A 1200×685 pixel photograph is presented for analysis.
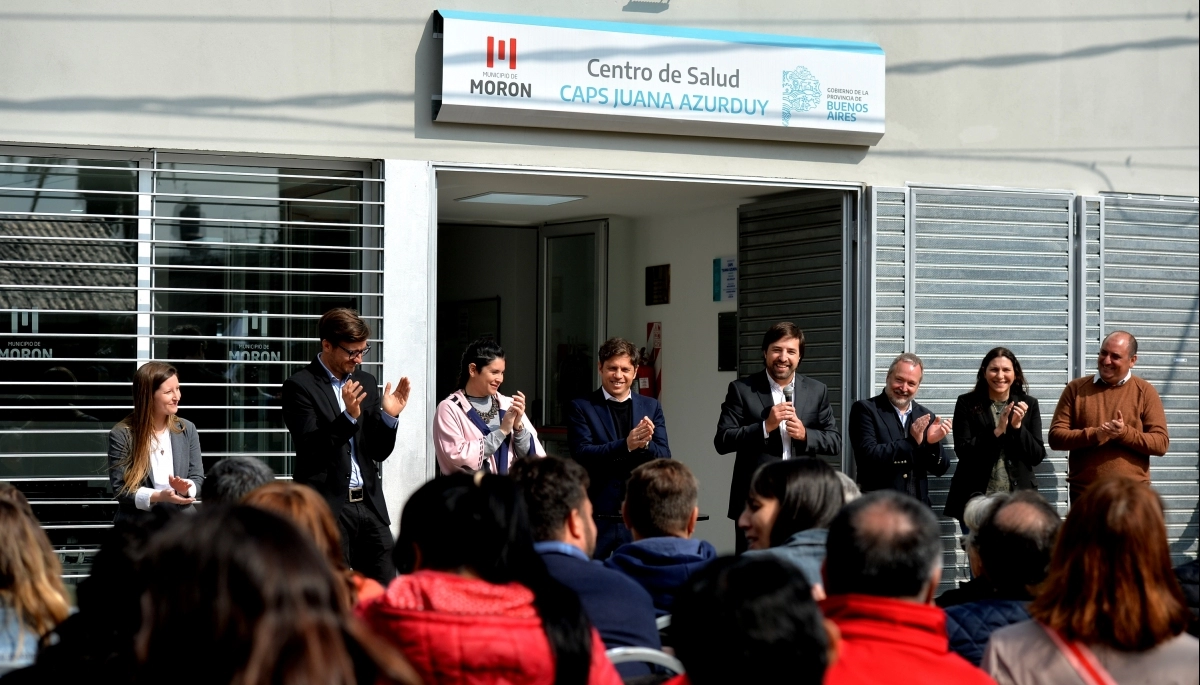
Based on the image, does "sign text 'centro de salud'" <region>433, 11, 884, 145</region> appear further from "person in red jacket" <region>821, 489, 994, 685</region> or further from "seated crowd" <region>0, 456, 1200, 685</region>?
"person in red jacket" <region>821, 489, 994, 685</region>

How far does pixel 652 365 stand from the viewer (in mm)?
10273

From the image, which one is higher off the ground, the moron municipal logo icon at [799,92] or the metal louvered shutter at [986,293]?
the moron municipal logo icon at [799,92]

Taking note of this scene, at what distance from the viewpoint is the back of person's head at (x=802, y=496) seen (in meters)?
3.83

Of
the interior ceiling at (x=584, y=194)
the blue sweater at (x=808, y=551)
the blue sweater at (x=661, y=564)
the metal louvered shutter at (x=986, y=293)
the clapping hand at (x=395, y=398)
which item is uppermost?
the interior ceiling at (x=584, y=194)

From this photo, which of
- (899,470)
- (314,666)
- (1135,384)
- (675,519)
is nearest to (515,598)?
(314,666)

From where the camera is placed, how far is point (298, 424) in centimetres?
579

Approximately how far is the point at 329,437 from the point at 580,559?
8.52 ft

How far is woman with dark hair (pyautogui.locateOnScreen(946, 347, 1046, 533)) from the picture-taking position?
734 centimetres

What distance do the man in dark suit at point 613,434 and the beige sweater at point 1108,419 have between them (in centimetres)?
261

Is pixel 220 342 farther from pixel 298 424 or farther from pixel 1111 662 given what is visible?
pixel 1111 662

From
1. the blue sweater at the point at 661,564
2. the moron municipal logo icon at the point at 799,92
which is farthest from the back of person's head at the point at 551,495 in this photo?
the moron municipal logo icon at the point at 799,92

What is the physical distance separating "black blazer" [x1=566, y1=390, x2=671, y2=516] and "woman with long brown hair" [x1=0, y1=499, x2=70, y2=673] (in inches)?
135

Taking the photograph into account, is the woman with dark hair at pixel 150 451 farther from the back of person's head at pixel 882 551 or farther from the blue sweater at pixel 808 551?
the back of person's head at pixel 882 551

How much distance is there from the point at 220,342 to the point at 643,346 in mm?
4219
